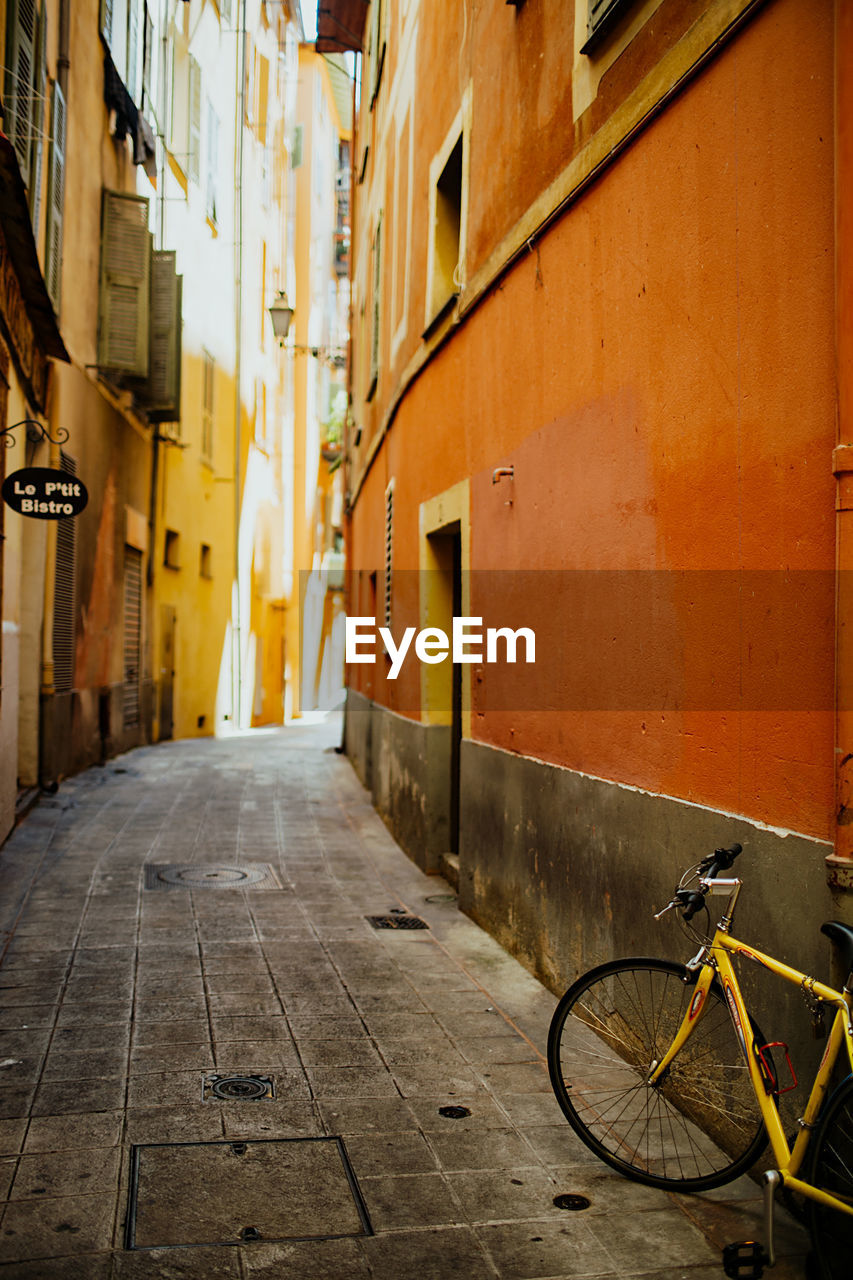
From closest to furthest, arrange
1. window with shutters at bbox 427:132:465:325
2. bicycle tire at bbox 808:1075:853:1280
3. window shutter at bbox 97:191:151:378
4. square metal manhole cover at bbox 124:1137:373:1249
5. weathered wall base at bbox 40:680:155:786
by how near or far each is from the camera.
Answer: bicycle tire at bbox 808:1075:853:1280, square metal manhole cover at bbox 124:1137:373:1249, window with shutters at bbox 427:132:465:325, weathered wall base at bbox 40:680:155:786, window shutter at bbox 97:191:151:378

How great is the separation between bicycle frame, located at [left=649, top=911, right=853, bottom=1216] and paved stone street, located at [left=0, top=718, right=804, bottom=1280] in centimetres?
34

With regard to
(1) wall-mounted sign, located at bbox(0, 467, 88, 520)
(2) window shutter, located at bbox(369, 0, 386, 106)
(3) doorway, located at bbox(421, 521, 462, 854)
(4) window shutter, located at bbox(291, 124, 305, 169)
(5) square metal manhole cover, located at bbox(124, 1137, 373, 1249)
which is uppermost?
(4) window shutter, located at bbox(291, 124, 305, 169)

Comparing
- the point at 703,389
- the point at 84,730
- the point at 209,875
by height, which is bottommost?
the point at 209,875

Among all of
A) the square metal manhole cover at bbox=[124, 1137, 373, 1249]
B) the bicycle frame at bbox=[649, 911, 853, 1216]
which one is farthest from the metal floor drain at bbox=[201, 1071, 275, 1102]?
the bicycle frame at bbox=[649, 911, 853, 1216]

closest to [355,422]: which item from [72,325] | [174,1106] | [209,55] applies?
[72,325]

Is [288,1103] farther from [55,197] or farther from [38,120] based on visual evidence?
[55,197]

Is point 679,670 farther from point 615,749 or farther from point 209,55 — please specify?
point 209,55

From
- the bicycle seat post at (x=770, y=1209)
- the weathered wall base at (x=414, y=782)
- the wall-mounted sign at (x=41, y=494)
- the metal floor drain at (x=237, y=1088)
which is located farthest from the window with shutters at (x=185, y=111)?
the bicycle seat post at (x=770, y=1209)

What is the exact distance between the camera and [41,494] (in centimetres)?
888

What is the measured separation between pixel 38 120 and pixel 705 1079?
34.4 feet

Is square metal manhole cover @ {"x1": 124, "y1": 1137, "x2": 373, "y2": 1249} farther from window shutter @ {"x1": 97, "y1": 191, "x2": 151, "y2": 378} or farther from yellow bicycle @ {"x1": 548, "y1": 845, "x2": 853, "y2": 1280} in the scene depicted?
window shutter @ {"x1": 97, "y1": 191, "x2": 151, "y2": 378}

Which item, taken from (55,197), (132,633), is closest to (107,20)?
(55,197)

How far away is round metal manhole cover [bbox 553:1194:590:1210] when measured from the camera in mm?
3588

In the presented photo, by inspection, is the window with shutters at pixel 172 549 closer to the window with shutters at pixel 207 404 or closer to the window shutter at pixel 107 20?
the window with shutters at pixel 207 404
